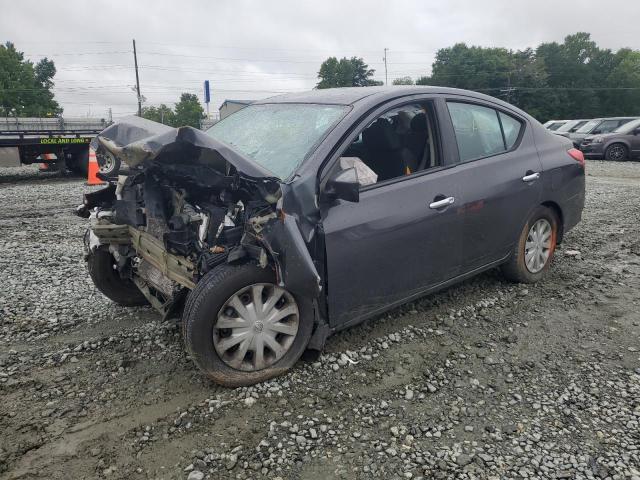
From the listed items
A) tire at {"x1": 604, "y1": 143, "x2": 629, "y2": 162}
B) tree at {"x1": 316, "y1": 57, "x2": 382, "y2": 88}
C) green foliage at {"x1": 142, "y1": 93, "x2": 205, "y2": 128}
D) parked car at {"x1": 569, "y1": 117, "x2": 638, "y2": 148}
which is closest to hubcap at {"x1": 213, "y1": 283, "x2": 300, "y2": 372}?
parked car at {"x1": 569, "y1": 117, "x2": 638, "y2": 148}

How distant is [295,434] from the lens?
101 inches

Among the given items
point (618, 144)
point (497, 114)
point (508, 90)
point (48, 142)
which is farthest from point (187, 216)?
point (508, 90)

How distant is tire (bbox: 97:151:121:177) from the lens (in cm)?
332

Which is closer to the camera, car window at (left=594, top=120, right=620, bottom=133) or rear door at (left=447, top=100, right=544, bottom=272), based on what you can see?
rear door at (left=447, top=100, right=544, bottom=272)

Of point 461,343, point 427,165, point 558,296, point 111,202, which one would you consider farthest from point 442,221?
point 111,202

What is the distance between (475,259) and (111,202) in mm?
2861

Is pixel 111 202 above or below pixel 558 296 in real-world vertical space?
above

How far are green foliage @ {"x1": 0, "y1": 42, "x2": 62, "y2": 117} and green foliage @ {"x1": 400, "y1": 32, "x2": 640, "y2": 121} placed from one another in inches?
2035

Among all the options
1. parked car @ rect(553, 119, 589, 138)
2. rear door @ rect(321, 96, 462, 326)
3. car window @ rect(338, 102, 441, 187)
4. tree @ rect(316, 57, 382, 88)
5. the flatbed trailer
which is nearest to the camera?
rear door @ rect(321, 96, 462, 326)

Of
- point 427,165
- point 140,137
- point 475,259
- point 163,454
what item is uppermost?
point 140,137

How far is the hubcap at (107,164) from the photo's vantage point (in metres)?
3.32

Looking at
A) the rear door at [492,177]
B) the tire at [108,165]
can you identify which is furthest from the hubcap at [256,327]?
the rear door at [492,177]

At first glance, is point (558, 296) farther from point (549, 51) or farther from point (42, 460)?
point (549, 51)

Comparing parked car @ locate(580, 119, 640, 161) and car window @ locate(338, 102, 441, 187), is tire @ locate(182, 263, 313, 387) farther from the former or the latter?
parked car @ locate(580, 119, 640, 161)
